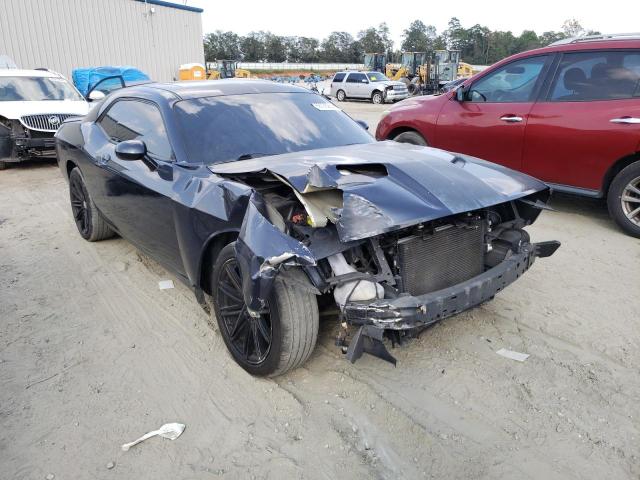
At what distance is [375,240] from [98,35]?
73.8 feet

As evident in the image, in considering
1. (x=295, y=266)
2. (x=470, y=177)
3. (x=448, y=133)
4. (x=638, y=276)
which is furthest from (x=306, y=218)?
(x=448, y=133)

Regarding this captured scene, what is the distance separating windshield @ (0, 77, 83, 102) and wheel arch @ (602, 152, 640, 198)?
407 inches

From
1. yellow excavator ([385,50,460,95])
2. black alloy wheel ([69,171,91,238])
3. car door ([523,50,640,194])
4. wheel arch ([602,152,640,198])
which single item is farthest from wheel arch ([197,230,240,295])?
Result: yellow excavator ([385,50,460,95])

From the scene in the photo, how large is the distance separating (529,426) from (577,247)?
292cm

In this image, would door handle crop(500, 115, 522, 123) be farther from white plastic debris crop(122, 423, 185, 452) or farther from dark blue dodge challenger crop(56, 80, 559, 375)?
white plastic debris crop(122, 423, 185, 452)

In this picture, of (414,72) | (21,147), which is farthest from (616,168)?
(414,72)

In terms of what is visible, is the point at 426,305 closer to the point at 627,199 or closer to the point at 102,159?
the point at 102,159

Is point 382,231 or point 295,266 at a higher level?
point 382,231

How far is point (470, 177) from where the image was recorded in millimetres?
3094

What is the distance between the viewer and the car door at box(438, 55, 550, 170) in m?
5.73

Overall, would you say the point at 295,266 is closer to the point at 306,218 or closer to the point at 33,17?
the point at 306,218

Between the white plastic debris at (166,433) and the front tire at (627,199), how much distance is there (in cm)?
471

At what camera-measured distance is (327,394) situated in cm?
281

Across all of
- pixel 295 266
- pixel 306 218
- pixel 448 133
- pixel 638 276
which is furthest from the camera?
pixel 448 133
